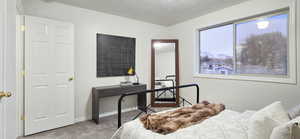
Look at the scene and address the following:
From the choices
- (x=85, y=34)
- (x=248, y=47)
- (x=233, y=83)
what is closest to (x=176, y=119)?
(x=233, y=83)

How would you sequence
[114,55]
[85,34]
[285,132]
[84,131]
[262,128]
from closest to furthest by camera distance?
[285,132] < [262,128] < [84,131] < [85,34] < [114,55]

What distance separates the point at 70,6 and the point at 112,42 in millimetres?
1047

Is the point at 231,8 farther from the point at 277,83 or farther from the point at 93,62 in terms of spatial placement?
the point at 93,62

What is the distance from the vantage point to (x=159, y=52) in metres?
3.87

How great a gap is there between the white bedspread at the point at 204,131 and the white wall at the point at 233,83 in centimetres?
129

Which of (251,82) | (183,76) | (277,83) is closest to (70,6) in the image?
(183,76)

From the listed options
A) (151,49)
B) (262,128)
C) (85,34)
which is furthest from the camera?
(151,49)

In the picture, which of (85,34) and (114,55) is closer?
(85,34)

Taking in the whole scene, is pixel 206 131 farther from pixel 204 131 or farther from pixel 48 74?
pixel 48 74

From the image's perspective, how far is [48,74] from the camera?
2389mm

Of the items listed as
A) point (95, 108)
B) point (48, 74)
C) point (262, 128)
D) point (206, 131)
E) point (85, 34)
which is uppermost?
point (85, 34)

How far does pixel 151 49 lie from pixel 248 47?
2209 mm

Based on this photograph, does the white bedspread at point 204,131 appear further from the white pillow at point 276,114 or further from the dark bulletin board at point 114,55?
the dark bulletin board at point 114,55

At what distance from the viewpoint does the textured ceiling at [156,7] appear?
8.54ft
